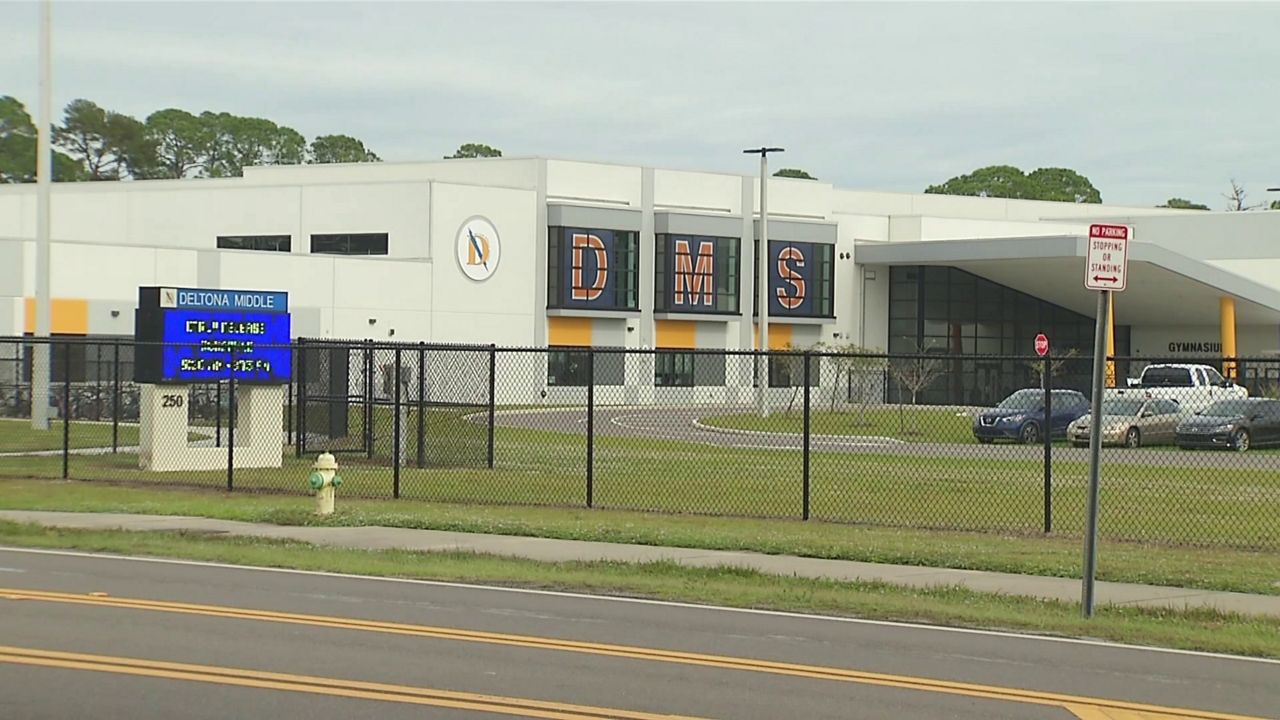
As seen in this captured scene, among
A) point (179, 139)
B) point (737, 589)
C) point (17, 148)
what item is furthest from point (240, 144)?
point (737, 589)

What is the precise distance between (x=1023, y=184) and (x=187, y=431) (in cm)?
13883

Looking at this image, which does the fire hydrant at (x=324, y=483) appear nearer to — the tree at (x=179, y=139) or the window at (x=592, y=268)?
the window at (x=592, y=268)

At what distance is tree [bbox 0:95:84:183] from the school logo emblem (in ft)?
207

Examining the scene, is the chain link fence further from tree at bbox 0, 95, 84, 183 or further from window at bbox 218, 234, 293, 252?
tree at bbox 0, 95, 84, 183

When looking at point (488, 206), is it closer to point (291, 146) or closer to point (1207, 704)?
point (1207, 704)

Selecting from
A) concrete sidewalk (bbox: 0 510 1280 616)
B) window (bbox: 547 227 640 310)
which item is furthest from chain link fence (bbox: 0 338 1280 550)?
window (bbox: 547 227 640 310)

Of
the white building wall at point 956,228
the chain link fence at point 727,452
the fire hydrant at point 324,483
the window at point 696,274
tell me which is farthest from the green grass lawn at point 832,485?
the white building wall at point 956,228

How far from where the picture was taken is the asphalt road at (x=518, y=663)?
9.23m

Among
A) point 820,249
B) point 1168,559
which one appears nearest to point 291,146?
point 820,249

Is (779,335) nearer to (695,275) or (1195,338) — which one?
(695,275)

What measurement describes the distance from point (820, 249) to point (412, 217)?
812 inches

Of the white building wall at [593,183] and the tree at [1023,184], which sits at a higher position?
the tree at [1023,184]

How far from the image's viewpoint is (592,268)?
221 ft

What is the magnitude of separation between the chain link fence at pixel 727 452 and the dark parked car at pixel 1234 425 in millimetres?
53
